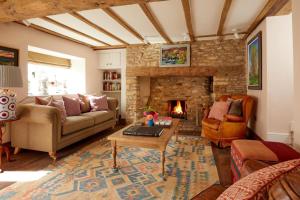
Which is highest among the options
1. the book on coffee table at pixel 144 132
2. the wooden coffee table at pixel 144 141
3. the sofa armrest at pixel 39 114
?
the sofa armrest at pixel 39 114

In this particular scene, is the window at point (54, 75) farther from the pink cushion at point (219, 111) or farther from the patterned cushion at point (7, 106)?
the pink cushion at point (219, 111)

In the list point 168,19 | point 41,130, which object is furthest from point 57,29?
point 168,19

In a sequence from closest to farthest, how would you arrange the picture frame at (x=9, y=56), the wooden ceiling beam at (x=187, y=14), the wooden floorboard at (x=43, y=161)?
the wooden floorboard at (x=43, y=161) < the wooden ceiling beam at (x=187, y=14) < the picture frame at (x=9, y=56)

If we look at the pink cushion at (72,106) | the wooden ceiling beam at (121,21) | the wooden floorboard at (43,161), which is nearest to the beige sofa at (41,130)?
the wooden floorboard at (43,161)

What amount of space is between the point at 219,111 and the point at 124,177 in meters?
2.54

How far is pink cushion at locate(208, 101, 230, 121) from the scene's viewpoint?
12.3ft

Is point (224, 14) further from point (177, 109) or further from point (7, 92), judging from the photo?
point (7, 92)

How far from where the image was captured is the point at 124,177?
87.4 inches

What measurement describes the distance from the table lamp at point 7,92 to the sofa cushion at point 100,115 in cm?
149

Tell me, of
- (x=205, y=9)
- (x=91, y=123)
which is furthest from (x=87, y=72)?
(x=205, y=9)

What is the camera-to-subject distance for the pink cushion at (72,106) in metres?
3.77

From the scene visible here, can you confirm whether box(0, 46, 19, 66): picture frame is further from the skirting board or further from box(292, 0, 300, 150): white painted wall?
the skirting board

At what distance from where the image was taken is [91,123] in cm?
371

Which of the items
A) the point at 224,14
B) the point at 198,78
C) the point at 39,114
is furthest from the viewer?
the point at 198,78
